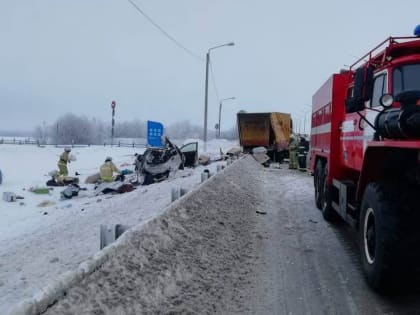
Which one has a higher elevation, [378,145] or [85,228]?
[378,145]

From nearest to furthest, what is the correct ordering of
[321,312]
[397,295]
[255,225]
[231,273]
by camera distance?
[321,312] → [397,295] → [231,273] → [255,225]

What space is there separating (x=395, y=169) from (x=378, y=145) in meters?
0.44

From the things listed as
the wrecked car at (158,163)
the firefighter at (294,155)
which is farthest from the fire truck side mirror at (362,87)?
the firefighter at (294,155)

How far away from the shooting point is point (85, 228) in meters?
8.43

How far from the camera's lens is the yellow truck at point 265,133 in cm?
2703

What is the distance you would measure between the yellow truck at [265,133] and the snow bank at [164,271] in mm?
20290

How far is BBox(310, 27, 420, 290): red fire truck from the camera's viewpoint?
384 cm

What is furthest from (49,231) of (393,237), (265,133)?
(265,133)

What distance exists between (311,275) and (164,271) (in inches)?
76.5

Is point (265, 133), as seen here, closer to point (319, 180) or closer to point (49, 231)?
point (319, 180)

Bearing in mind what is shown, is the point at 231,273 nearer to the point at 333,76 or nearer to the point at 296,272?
the point at 296,272

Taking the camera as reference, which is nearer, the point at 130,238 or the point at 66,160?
the point at 130,238

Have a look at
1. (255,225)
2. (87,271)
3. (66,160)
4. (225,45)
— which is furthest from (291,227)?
(225,45)

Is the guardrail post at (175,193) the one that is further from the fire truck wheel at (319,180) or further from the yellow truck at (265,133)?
the yellow truck at (265,133)
